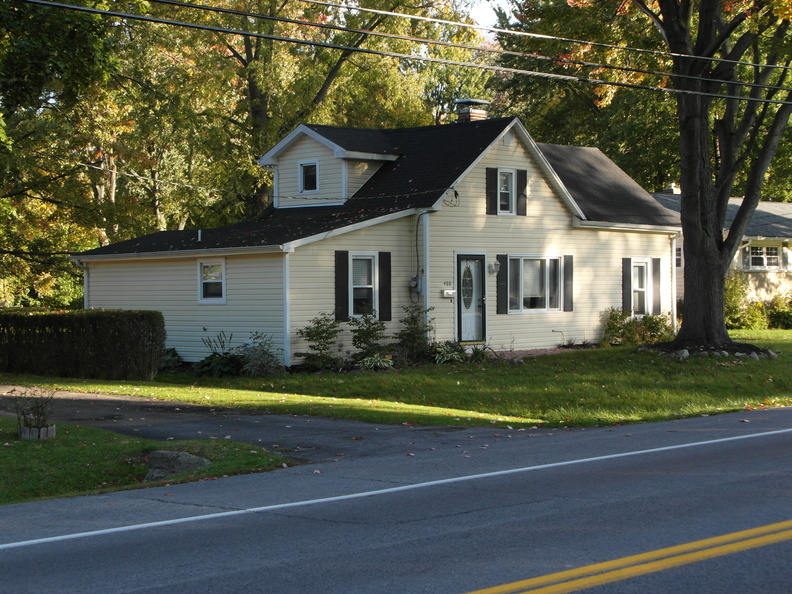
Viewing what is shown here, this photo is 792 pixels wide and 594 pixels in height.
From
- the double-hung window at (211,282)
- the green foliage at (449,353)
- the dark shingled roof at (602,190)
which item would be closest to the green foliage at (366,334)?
the green foliage at (449,353)

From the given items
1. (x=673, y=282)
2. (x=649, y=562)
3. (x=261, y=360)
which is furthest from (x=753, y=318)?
(x=649, y=562)

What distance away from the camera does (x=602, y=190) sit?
1254 inches

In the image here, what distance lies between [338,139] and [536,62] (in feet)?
54.6

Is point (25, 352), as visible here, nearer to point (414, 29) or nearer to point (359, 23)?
point (359, 23)

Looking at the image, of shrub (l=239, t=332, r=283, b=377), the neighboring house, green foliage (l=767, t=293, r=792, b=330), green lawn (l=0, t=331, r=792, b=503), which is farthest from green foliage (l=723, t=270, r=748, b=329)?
shrub (l=239, t=332, r=283, b=377)

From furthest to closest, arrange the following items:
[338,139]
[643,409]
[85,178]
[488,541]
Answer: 1. [85,178]
2. [338,139]
3. [643,409]
4. [488,541]

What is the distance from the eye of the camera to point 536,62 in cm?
4128

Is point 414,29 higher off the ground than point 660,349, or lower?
higher

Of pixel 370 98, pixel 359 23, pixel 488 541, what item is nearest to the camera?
pixel 488 541

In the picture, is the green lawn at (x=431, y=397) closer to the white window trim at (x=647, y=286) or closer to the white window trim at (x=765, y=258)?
the white window trim at (x=647, y=286)

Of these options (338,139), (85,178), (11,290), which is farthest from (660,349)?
(11,290)

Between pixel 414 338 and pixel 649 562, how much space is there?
17430mm

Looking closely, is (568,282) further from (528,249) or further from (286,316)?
(286,316)

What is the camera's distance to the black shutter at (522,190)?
27.0 m
